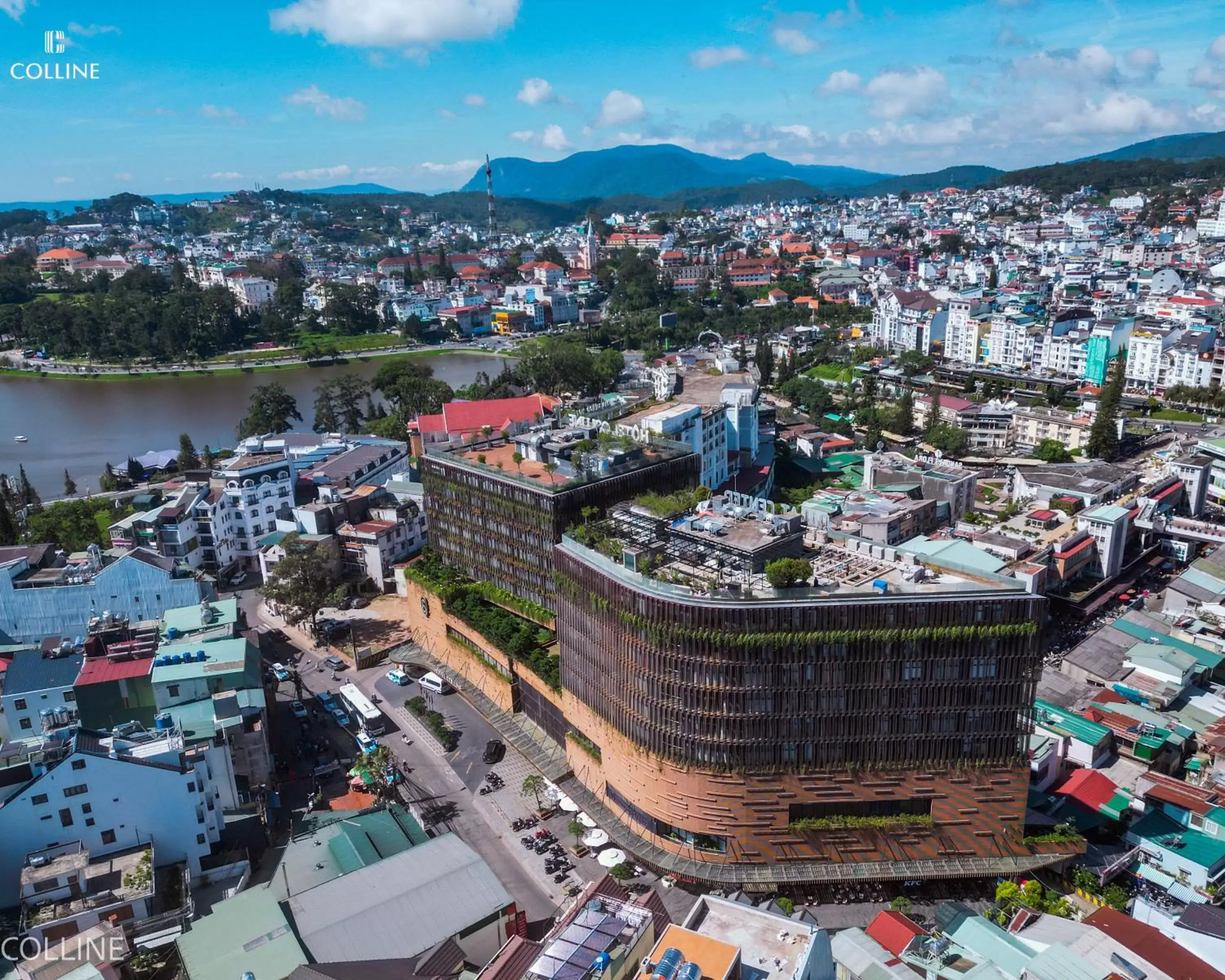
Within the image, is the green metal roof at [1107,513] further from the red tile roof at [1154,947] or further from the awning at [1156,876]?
the red tile roof at [1154,947]

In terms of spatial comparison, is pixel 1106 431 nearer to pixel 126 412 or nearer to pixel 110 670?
pixel 110 670

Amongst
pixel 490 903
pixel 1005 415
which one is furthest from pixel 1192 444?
pixel 490 903

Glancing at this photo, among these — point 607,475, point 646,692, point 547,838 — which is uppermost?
point 607,475

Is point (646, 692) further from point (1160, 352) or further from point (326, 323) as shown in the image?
point (326, 323)

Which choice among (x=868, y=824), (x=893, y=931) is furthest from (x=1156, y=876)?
(x=893, y=931)

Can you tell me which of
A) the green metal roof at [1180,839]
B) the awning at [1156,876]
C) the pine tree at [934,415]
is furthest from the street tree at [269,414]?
the awning at [1156,876]

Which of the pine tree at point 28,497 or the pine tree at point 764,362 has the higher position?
the pine tree at point 764,362

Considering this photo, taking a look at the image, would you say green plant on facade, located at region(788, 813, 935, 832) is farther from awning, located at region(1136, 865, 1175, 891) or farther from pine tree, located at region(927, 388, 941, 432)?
pine tree, located at region(927, 388, 941, 432)
